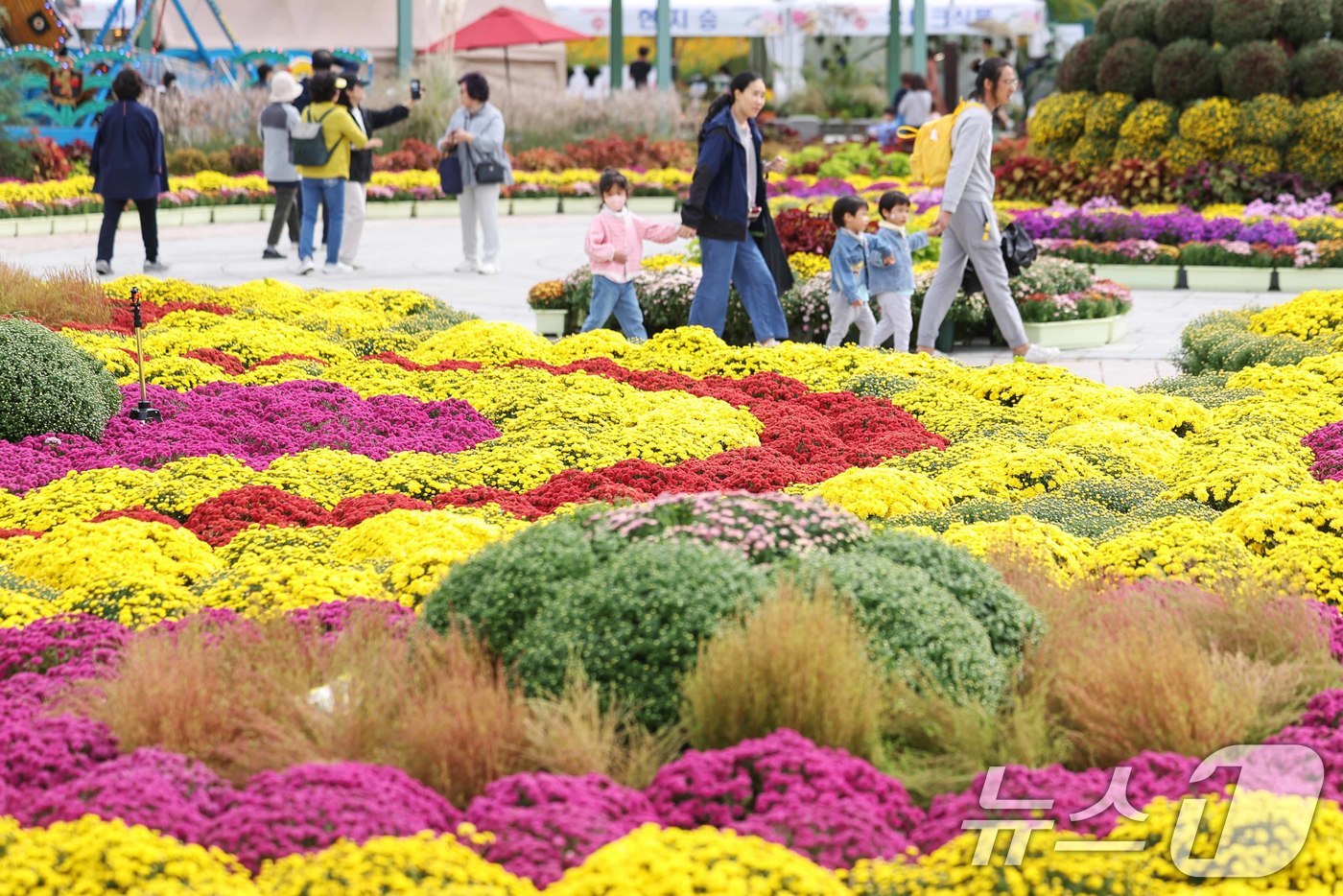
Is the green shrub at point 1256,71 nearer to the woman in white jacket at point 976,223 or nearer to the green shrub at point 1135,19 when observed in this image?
the green shrub at point 1135,19

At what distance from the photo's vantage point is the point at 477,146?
16.6 meters

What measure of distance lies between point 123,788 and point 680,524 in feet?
5.80

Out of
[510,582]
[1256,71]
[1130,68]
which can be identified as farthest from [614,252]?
[1130,68]

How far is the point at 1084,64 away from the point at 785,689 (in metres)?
19.5

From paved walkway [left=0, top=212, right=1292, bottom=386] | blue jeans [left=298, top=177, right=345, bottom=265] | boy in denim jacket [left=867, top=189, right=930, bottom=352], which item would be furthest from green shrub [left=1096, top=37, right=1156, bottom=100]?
boy in denim jacket [left=867, top=189, right=930, bottom=352]

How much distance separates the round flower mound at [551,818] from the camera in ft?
12.0

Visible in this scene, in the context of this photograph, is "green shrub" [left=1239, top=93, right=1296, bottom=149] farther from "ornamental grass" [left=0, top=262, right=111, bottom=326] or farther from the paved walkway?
"ornamental grass" [left=0, top=262, right=111, bottom=326]

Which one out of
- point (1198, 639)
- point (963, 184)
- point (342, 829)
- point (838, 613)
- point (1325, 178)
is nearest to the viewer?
point (342, 829)

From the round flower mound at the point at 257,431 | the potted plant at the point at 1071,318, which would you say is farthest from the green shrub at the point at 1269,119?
the round flower mound at the point at 257,431

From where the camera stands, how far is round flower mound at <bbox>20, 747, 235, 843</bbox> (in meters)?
3.75

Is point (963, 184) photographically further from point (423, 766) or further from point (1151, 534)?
point (423, 766)

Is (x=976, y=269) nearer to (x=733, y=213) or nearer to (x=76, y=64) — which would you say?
(x=733, y=213)

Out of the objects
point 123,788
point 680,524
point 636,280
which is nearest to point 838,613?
point 680,524

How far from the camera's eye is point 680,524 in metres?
4.91
